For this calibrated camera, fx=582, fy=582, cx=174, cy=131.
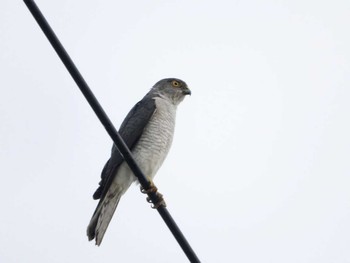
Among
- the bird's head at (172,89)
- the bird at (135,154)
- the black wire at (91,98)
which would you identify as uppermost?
the bird's head at (172,89)

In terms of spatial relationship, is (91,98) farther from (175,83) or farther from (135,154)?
(175,83)

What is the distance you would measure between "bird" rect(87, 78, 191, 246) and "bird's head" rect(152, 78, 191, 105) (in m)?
0.81

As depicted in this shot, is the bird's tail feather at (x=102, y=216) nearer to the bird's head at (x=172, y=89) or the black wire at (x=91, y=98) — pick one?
the bird's head at (x=172, y=89)

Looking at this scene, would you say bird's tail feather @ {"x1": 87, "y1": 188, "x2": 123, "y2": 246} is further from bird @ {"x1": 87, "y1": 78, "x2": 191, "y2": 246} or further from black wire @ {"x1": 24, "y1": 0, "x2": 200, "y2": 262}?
black wire @ {"x1": 24, "y1": 0, "x2": 200, "y2": 262}

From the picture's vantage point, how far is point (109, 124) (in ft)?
12.5

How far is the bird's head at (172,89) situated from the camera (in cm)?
823

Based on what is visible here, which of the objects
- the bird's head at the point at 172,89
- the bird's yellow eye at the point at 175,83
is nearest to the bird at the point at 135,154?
the bird's head at the point at 172,89

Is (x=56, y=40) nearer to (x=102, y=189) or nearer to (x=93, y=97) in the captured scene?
(x=93, y=97)

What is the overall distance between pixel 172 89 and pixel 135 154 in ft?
6.11

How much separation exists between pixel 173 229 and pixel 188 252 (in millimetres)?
187

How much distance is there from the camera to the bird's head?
324 inches

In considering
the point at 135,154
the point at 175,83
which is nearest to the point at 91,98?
the point at 135,154

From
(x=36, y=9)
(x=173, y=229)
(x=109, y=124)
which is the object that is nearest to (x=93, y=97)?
(x=109, y=124)

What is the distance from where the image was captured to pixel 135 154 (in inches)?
268
